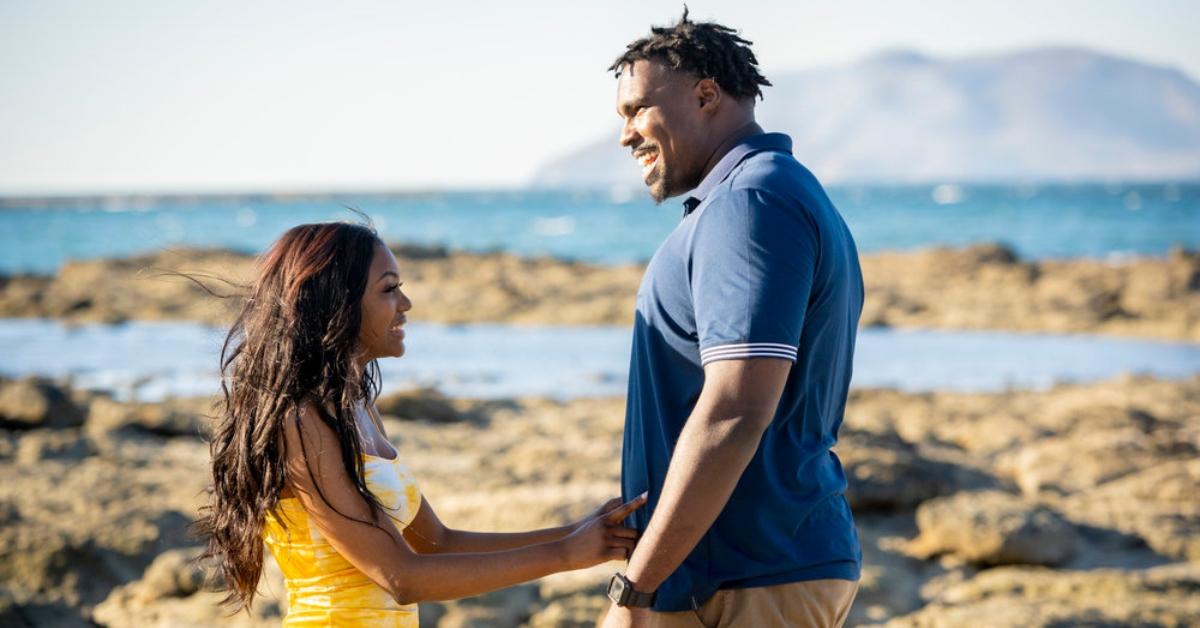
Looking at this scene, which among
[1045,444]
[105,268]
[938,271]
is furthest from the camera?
[105,268]

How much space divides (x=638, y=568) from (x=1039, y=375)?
14411 millimetres

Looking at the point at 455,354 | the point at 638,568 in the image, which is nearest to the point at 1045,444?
the point at 638,568

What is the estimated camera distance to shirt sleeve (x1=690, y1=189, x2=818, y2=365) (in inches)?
96.7

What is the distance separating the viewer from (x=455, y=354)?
61.2ft

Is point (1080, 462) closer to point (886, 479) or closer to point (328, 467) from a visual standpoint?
point (886, 479)

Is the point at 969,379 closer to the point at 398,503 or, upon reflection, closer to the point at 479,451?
the point at 479,451

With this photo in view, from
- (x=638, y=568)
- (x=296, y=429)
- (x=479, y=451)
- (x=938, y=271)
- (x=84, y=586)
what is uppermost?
(x=296, y=429)

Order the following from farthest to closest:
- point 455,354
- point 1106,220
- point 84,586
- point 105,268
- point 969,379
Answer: point 1106,220
point 105,268
point 455,354
point 969,379
point 84,586

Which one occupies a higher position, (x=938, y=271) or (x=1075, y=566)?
(x=1075, y=566)

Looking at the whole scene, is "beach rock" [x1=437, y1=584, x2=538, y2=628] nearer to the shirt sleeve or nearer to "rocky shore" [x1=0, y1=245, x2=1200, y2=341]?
the shirt sleeve

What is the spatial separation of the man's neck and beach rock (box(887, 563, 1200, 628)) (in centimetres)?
316

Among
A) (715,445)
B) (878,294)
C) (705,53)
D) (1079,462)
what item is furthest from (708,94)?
(878,294)

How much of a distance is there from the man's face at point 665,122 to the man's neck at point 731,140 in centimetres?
2

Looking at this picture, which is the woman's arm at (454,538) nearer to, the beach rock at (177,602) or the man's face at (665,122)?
the man's face at (665,122)
